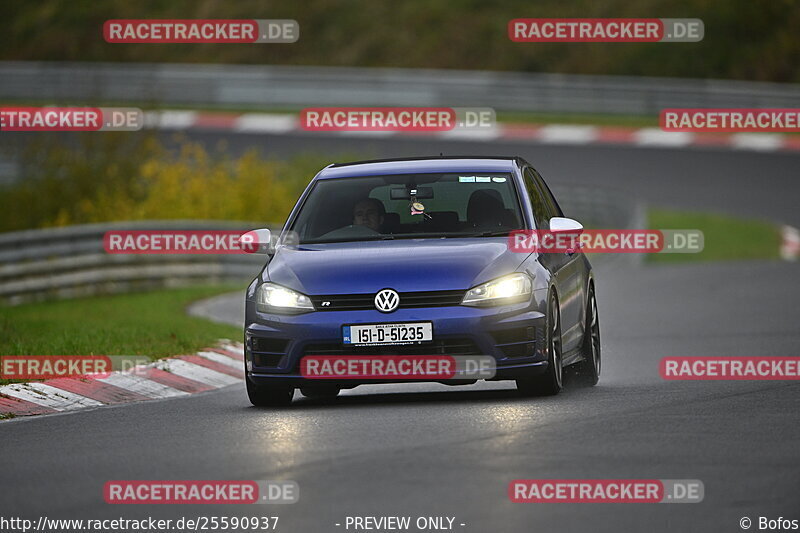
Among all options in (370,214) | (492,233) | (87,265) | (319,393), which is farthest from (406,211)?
(87,265)

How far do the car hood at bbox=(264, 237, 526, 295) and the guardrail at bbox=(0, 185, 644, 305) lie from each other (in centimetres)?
1343

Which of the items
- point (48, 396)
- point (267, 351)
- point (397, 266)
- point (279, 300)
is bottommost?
point (48, 396)

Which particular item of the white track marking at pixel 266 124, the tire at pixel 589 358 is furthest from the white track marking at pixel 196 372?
the white track marking at pixel 266 124

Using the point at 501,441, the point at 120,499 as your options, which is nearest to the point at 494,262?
the point at 501,441

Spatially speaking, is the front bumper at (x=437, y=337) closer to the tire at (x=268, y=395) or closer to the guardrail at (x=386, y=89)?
the tire at (x=268, y=395)

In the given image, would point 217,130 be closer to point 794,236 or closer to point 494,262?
point 794,236

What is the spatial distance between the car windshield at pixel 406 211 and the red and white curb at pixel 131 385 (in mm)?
1963

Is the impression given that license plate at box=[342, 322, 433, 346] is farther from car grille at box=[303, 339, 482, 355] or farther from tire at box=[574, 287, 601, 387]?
tire at box=[574, 287, 601, 387]

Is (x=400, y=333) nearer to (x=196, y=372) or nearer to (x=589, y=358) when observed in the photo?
(x=589, y=358)

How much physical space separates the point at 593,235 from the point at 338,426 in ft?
75.1

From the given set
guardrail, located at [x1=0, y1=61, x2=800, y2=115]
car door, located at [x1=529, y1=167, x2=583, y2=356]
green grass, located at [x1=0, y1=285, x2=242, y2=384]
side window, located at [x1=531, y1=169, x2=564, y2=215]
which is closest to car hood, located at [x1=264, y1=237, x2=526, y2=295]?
car door, located at [x1=529, y1=167, x2=583, y2=356]

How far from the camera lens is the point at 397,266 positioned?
1166 centimetres

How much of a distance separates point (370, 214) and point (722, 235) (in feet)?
71.8

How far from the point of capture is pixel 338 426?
10609 millimetres
